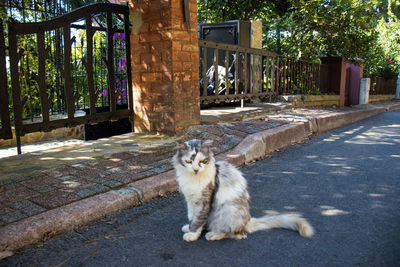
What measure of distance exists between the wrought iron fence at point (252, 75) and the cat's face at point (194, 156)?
4.29 meters

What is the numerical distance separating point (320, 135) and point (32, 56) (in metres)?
5.99

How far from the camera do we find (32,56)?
18.5 feet

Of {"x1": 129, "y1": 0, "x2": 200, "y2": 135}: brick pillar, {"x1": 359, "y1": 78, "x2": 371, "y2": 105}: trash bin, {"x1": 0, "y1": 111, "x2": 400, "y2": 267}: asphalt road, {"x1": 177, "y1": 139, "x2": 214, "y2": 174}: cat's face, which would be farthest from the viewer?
{"x1": 359, "y1": 78, "x2": 371, "y2": 105}: trash bin

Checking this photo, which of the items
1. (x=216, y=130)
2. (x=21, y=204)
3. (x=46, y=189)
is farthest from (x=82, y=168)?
(x=216, y=130)

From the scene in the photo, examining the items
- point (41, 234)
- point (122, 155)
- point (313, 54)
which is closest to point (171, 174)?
point (122, 155)

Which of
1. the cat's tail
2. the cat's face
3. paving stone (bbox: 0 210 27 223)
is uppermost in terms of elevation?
the cat's face

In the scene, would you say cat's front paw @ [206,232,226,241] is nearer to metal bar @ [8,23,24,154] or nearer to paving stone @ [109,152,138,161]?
paving stone @ [109,152,138,161]

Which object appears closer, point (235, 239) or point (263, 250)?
point (263, 250)

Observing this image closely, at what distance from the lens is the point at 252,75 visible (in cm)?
857

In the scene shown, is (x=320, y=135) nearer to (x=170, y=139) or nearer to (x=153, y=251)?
(x=170, y=139)

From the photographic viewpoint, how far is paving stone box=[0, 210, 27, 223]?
244 centimetres

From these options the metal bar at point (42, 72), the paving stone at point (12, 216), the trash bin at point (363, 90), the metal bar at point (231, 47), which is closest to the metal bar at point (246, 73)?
the metal bar at point (231, 47)

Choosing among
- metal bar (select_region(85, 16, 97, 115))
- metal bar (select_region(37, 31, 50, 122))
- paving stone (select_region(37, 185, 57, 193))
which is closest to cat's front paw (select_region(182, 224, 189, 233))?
paving stone (select_region(37, 185, 57, 193))

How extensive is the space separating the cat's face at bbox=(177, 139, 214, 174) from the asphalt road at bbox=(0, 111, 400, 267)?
23.5 inches
